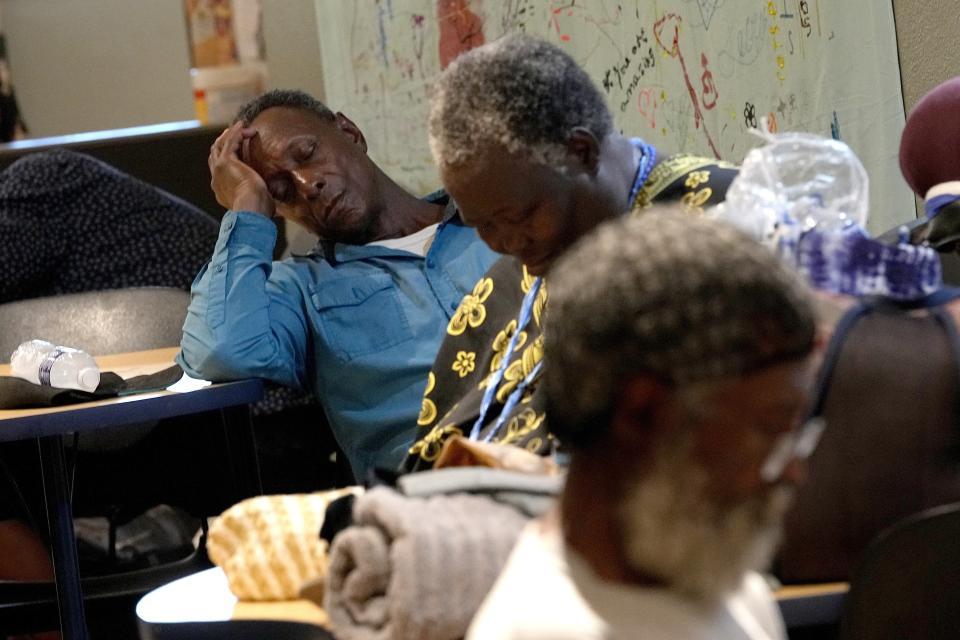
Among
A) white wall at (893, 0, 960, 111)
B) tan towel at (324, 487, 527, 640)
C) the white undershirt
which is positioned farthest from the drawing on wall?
tan towel at (324, 487, 527, 640)

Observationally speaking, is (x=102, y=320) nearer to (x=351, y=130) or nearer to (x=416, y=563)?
(x=351, y=130)

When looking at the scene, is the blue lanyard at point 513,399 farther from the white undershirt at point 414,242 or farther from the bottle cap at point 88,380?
the white undershirt at point 414,242

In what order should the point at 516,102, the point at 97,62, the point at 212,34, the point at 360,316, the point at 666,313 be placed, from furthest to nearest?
the point at 97,62 < the point at 212,34 < the point at 360,316 < the point at 516,102 < the point at 666,313

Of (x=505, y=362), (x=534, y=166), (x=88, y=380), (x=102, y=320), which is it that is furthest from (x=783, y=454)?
(x=102, y=320)

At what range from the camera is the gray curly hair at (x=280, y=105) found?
3.01 metres

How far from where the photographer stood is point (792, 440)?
92 centimetres

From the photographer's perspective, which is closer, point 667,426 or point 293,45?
point 667,426

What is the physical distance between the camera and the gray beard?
881 mm

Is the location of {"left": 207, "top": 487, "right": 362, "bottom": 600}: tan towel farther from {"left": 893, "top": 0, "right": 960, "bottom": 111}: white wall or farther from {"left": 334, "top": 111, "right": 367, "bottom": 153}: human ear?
{"left": 893, "top": 0, "right": 960, "bottom": 111}: white wall

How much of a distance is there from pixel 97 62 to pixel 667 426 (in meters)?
7.57

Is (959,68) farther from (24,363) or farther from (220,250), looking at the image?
(24,363)

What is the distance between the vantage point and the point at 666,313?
872 millimetres

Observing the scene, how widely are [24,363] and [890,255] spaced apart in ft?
5.99

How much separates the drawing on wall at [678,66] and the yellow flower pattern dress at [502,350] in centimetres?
90
